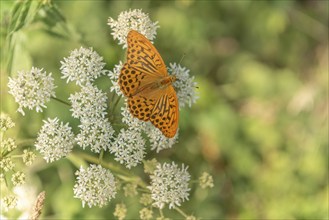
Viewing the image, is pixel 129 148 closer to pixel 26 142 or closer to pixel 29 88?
pixel 26 142

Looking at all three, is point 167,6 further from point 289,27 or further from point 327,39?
point 327,39

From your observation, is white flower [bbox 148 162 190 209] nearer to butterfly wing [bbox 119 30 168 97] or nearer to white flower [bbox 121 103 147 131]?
white flower [bbox 121 103 147 131]

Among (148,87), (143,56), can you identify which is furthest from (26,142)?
(143,56)

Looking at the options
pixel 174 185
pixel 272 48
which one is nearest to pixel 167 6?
pixel 272 48

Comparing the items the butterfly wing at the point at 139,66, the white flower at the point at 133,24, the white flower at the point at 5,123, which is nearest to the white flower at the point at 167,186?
the butterfly wing at the point at 139,66

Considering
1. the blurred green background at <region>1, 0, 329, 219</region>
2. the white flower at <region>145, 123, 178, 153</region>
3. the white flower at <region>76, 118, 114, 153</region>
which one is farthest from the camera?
the blurred green background at <region>1, 0, 329, 219</region>

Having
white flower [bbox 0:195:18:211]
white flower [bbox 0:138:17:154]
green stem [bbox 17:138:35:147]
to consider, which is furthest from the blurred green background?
white flower [bbox 0:195:18:211]
